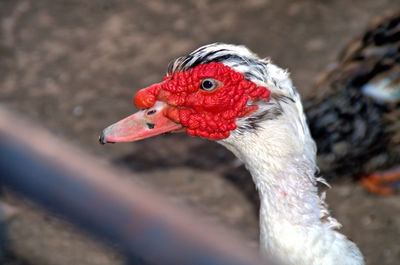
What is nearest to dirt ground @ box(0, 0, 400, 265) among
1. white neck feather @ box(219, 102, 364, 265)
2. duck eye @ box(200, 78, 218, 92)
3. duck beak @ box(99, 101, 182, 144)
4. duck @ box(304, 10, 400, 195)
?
duck @ box(304, 10, 400, 195)

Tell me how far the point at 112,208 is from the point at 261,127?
1.60 m

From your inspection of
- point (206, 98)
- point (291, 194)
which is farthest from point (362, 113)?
point (206, 98)

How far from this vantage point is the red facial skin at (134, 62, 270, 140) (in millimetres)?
2330

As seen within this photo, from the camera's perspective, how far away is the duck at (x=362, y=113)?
3.74 m

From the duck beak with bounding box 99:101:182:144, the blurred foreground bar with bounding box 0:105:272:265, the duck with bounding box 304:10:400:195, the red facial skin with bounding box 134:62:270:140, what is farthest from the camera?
the duck with bounding box 304:10:400:195

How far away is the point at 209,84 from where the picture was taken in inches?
93.2

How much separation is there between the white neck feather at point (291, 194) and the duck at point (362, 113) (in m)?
1.32

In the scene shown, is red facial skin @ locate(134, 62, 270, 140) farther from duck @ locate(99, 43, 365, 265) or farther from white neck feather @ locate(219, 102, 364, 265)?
white neck feather @ locate(219, 102, 364, 265)

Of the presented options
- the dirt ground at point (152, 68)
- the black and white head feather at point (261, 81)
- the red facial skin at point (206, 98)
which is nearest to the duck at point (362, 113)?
the dirt ground at point (152, 68)

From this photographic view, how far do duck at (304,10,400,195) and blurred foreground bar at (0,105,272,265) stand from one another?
3005 millimetres

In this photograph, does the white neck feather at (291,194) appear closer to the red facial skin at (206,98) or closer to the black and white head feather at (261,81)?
the black and white head feather at (261,81)

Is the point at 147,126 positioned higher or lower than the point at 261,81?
lower

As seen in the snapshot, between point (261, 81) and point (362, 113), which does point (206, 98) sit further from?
point (362, 113)

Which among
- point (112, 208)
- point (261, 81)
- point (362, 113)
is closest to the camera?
point (112, 208)
